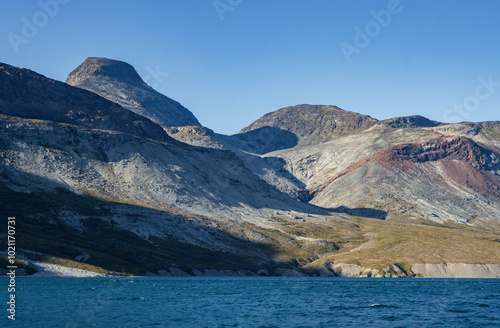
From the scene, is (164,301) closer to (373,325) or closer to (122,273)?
(373,325)

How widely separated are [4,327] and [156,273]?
377 feet

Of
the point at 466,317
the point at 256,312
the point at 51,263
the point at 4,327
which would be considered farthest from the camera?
the point at 51,263

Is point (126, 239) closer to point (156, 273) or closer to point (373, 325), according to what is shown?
point (156, 273)

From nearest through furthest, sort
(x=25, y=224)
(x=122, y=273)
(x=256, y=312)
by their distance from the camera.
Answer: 1. (x=256, y=312)
2. (x=122, y=273)
3. (x=25, y=224)

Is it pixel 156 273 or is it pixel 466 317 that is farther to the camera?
pixel 156 273

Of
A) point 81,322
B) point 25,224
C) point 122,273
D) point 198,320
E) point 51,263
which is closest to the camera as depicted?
point 81,322

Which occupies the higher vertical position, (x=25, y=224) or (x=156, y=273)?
(x=25, y=224)

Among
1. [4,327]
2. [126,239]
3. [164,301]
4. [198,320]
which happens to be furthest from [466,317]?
[126,239]

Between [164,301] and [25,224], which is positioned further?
[25,224]

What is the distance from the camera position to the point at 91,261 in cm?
15512

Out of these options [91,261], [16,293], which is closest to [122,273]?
[91,261]

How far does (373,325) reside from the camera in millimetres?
60438

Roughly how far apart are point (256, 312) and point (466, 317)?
2954cm

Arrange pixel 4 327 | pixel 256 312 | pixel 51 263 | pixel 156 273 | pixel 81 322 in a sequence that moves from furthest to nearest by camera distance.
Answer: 1. pixel 156 273
2. pixel 51 263
3. pixel 256 312
4. pixel 81 322
5. pixel 4 327
